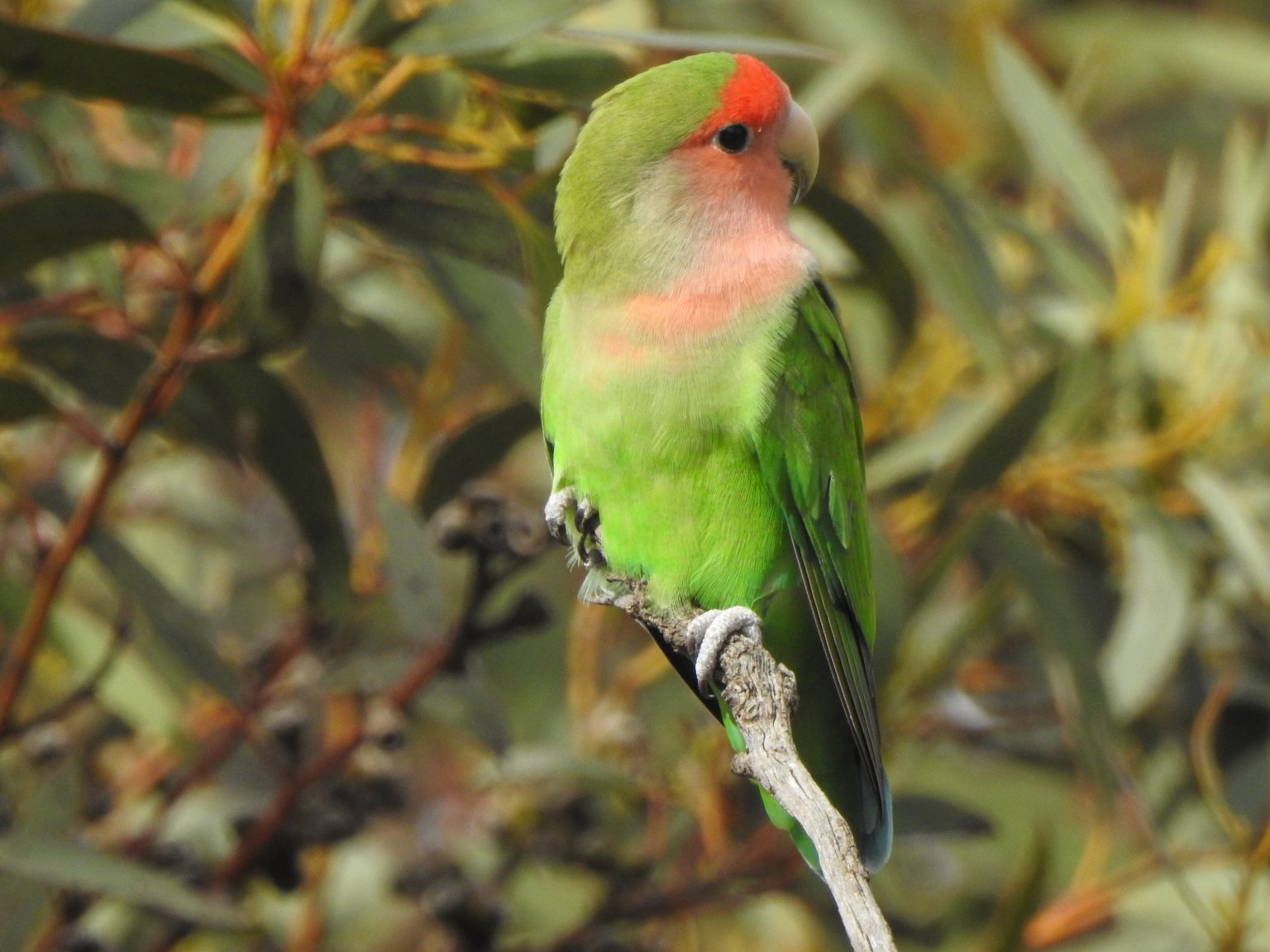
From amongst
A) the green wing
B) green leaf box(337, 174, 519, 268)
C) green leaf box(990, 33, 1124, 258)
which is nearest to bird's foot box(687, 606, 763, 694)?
the green wing

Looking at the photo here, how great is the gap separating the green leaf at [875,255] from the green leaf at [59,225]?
1094mm

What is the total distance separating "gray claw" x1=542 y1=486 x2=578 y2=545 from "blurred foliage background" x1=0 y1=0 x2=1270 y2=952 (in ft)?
0.98

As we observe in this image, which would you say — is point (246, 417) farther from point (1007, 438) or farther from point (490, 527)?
point (1007, 438)

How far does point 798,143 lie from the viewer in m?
2.25

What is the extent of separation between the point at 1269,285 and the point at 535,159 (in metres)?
2.70

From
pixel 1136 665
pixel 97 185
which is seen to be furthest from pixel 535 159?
pixel 1136 665

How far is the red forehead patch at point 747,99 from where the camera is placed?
2.17 metres

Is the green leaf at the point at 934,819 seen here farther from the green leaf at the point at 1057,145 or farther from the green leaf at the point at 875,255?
the green leaf at the point at 1057,145

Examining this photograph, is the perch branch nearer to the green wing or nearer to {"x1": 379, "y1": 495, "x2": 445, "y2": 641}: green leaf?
the green wing

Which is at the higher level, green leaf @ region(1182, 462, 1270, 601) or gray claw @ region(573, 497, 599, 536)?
gray claw @ region(573, 497, 599, 536)

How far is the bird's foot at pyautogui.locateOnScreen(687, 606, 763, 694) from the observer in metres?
2.00

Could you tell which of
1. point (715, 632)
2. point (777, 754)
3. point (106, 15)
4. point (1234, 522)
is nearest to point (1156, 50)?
point (1234, 522)

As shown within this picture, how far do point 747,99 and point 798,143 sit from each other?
0.38 feet

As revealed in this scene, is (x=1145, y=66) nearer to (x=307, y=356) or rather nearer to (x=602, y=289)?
(x=307, y=356)
